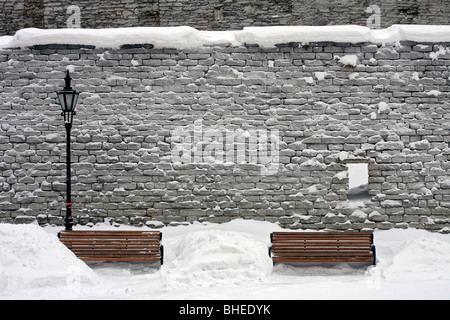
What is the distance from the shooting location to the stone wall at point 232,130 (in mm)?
8023

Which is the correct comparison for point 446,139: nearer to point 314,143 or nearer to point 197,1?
point 314,143

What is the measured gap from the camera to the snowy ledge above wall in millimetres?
8117

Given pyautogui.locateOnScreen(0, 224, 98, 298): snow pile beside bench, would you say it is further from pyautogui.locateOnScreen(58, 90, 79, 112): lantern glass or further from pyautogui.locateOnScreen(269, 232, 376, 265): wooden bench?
A: pyautogui.locateOnScreen(269, 232, 376, 265): wooden bench

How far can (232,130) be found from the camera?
26.7 feet

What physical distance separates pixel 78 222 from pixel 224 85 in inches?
156

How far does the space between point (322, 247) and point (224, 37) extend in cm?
452

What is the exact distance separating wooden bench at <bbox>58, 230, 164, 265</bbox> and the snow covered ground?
0.72ft

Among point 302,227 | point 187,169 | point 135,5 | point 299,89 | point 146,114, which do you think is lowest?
point 302,227

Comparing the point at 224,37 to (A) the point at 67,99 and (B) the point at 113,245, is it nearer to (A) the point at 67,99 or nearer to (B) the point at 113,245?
(A) the point at 67,99

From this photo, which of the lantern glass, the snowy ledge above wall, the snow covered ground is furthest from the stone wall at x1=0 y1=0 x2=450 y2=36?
the snow covered ground

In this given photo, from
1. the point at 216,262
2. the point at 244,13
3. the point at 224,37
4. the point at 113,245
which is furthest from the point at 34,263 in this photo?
the point at 244,13

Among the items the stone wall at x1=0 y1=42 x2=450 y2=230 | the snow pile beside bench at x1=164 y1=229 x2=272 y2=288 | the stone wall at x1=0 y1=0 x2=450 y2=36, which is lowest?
the snow pile beside bench at x1=164 y1=229 x2=272 y2=288

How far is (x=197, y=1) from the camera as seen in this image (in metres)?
13.6

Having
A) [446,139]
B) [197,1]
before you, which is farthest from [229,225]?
[197,1]
